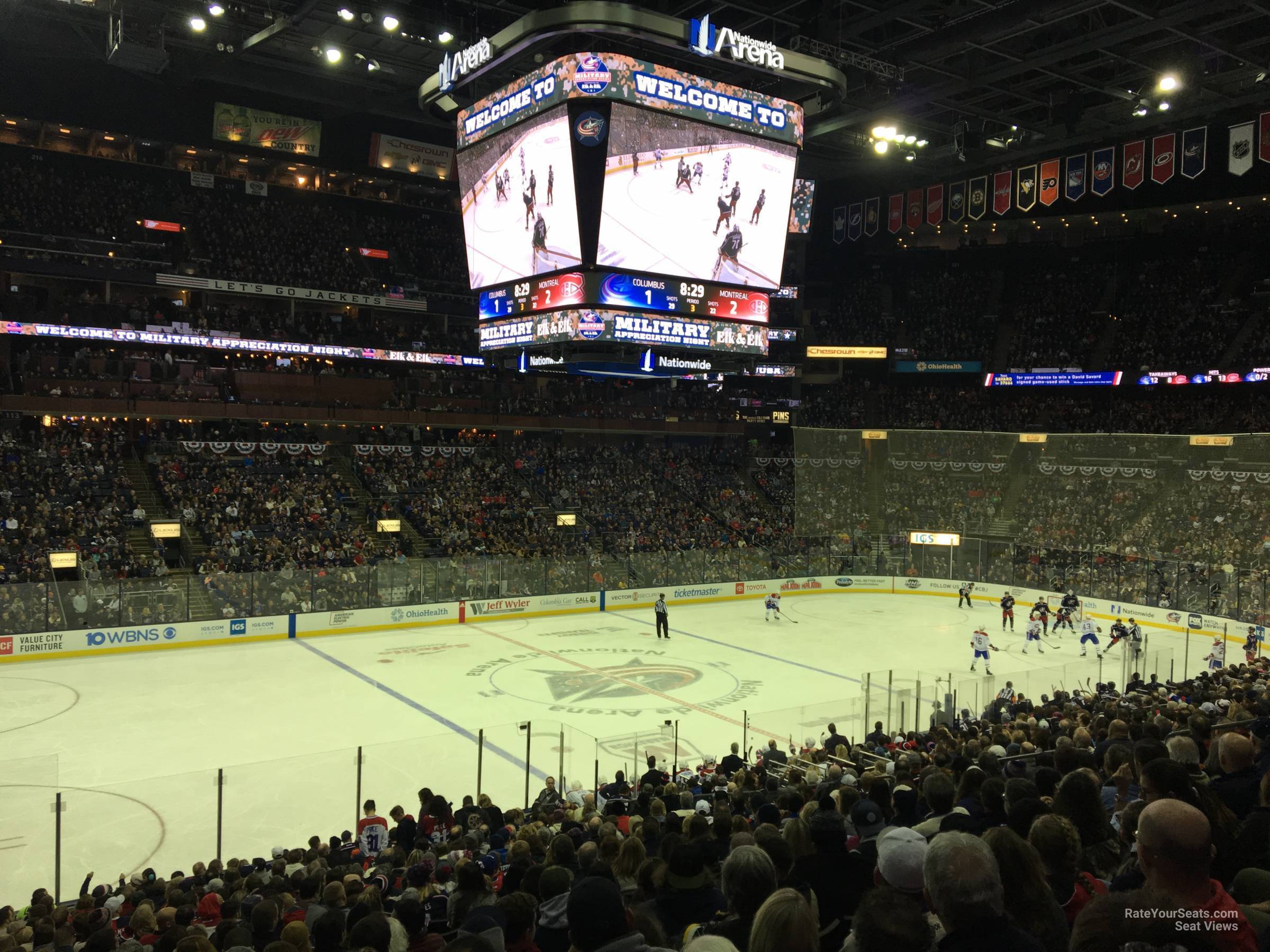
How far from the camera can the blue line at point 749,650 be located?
22141 millimetres

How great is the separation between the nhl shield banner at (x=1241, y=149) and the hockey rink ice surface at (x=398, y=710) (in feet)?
51.9

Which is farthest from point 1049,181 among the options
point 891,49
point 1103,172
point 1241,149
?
point 891,49

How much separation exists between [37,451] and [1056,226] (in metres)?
44.7

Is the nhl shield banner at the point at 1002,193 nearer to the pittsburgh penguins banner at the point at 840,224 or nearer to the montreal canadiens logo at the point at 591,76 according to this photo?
the pittsburgh penguins banner at the point at 840,224

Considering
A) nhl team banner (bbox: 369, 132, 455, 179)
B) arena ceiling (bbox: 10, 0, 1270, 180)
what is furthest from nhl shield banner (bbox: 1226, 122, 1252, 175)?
nhl team banner (bbox: 369, 132, 455, 179)

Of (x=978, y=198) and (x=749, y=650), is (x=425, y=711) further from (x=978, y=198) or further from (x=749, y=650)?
(x=978, y=198)

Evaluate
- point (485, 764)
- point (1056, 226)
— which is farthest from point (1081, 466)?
point (485, 764)

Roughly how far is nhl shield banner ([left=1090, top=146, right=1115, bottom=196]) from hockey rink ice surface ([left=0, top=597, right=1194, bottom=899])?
15.3m

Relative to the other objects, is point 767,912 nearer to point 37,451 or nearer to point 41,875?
point 41,875

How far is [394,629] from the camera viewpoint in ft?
88.7

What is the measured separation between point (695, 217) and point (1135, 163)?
2069 cm

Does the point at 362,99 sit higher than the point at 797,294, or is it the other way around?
the point at 362,99

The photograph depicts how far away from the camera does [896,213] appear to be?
42531 mm

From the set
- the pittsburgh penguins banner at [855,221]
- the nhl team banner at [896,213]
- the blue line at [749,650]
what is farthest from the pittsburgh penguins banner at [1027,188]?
the blue line at [749,650]
